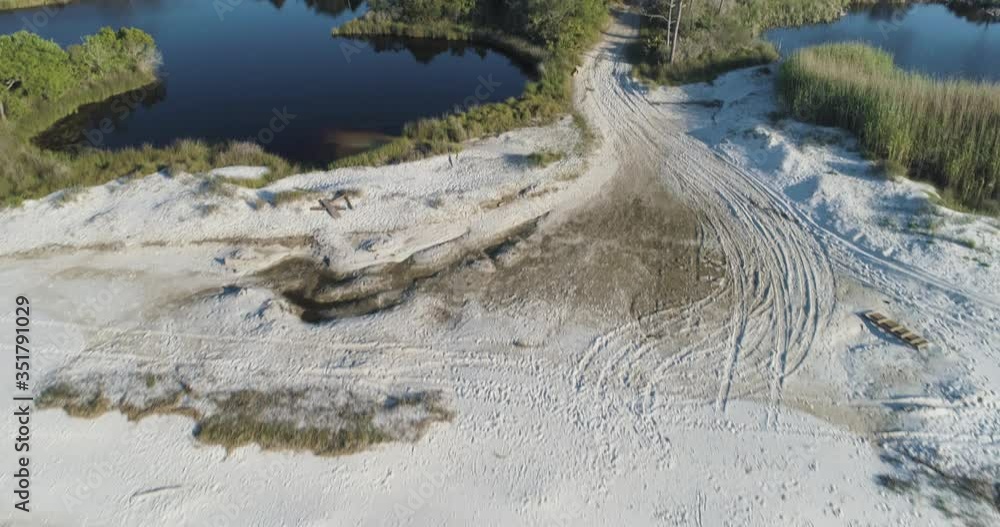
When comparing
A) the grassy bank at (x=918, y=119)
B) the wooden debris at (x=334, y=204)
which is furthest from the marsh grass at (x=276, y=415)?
the grassy bank at (x=918, y=119)

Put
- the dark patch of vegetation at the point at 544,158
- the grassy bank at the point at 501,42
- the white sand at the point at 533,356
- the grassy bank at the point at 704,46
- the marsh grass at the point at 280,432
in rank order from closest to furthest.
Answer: the white sand at the point at 533,356, the marsh grass at the point at 280,432, the dark patch of vegetation at the point at 544,158, the grassy bank at the point at 501,42, the grassy bank at the point at 704,46

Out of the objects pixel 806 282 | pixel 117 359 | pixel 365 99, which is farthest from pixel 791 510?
pixel 365 99

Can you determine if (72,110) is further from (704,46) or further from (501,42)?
(704,46)

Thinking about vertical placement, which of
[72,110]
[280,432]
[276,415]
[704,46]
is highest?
[704,46]

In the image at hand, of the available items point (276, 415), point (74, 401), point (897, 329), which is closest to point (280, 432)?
point (276, 415)

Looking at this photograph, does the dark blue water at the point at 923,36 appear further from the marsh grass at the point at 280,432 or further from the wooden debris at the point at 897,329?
the marsh grass at the point at 280,432

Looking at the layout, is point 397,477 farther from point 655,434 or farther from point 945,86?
point 945,86
